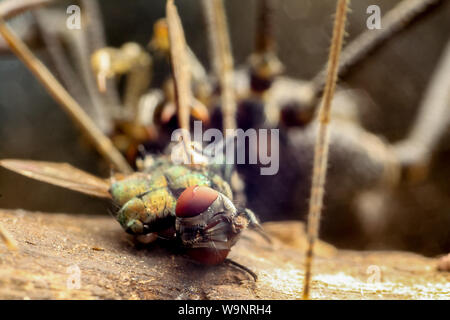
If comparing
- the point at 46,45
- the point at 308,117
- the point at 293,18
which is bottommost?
the point at 308,117

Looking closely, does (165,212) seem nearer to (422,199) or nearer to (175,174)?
(175,174)

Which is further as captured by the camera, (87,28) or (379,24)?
(87,28)

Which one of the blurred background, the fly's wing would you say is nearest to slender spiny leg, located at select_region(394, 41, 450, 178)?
the blurred background

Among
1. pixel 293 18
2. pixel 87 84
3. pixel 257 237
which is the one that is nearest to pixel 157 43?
pixel 87 84
